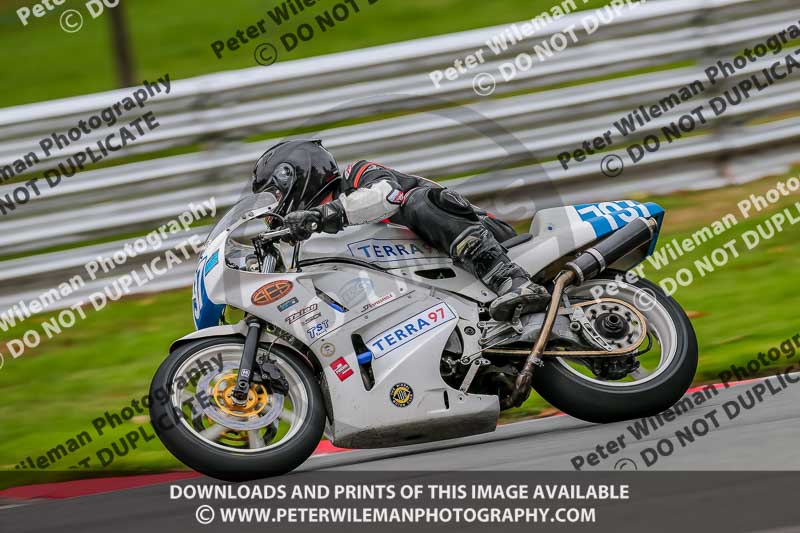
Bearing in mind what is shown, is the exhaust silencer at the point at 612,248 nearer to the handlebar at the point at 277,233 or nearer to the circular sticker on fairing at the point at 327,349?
the circular sticker on fairing at the point at 327,349

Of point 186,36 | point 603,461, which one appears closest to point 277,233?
point 603,461

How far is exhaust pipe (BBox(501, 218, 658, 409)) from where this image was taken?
5.04 metres

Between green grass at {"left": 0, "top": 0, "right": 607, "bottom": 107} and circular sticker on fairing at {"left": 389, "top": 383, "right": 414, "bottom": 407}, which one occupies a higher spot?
green grass at {"left": 0, "top": 0, "right": 607, "bottom": 107}

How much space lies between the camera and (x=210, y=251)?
5.15 m

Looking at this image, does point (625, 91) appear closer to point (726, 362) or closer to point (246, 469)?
point (726, 362)

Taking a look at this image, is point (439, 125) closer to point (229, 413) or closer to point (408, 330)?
point (408, 330)

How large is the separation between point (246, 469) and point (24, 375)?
307cm

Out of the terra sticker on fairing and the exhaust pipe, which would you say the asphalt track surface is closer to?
the exhaust pipe

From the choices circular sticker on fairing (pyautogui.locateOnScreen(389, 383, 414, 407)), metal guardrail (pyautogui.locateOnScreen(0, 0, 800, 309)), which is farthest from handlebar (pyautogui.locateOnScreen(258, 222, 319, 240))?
metal guardrail (pyautogui.locateOnScreen(0, 0, 800, 309))

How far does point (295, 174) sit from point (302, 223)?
1.06 ft

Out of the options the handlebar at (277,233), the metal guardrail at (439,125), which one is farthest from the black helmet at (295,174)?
the metal guardrail at (439,125)

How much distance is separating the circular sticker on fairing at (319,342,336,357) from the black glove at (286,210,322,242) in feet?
1.61

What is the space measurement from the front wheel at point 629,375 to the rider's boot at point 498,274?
279mm

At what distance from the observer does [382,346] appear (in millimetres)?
5098
